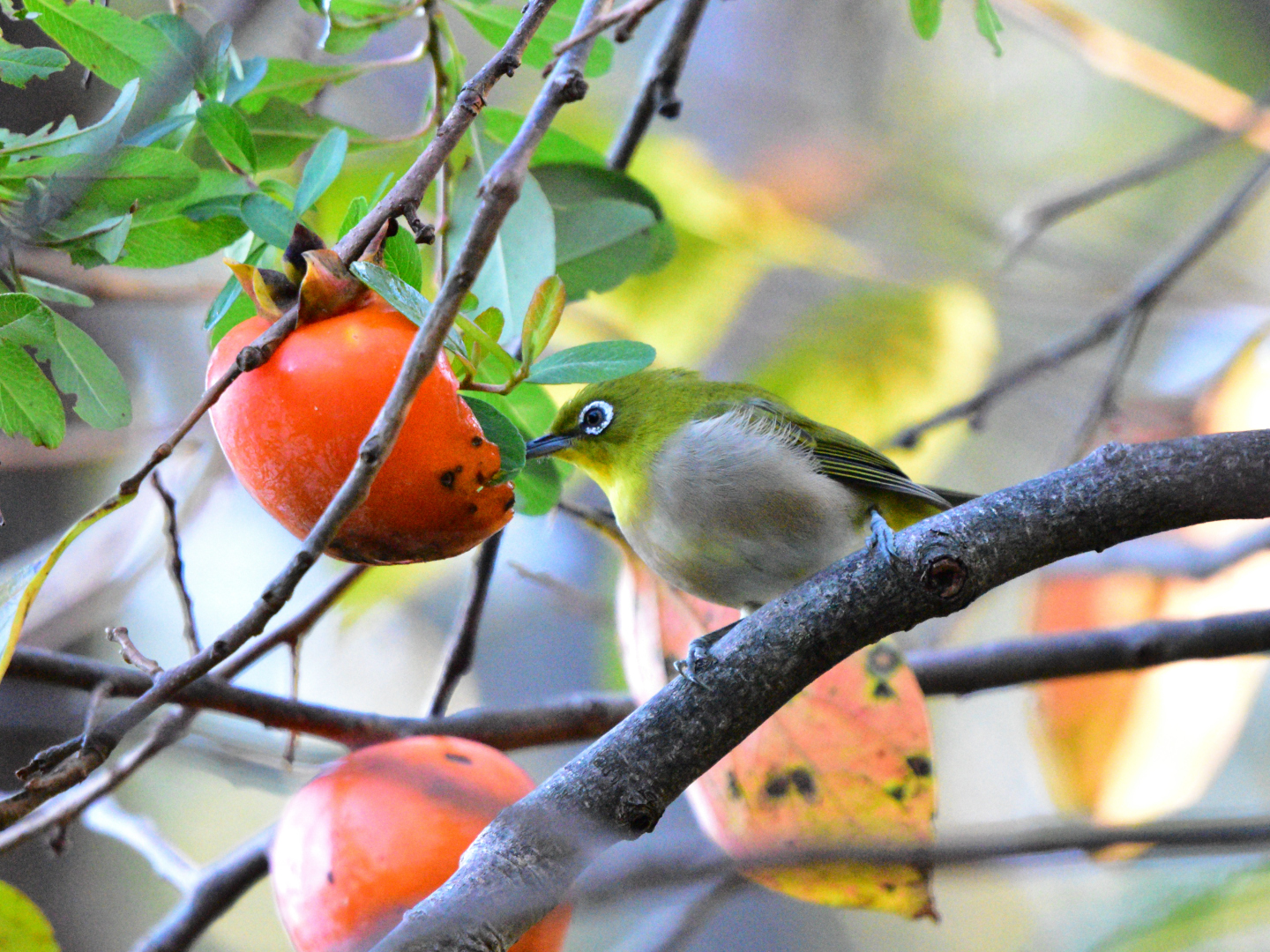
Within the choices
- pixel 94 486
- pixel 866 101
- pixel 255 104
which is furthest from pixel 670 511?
pixel 866 101

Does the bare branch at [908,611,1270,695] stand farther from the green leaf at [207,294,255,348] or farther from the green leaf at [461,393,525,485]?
the green leaf at [207,294,255,348]

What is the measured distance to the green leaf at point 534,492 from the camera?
1.65 metres

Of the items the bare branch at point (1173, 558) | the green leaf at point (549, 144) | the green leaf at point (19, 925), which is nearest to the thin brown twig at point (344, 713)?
the green leaf at point (19, 925)

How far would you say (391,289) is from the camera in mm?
1069

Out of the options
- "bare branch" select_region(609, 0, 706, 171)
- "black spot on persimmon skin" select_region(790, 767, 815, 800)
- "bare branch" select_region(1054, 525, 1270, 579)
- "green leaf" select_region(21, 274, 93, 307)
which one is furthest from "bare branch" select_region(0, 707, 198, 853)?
"bare branch" select_region(1054, 525, 1270, 579)

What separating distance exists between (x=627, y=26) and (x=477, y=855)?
3.95 ft

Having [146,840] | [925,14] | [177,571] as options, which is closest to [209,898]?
[146,840]

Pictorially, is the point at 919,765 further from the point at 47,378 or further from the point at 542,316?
the point at 47,378

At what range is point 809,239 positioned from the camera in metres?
3.22

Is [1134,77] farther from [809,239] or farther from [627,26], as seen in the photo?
[627,26]

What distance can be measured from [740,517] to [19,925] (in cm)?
132

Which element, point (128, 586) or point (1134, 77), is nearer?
point (128, 586)

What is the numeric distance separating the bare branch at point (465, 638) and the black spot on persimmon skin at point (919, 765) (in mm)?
782

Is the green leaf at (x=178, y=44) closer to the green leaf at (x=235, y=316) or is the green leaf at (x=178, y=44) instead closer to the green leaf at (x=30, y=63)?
the green leaf at (x=30, y=63)
